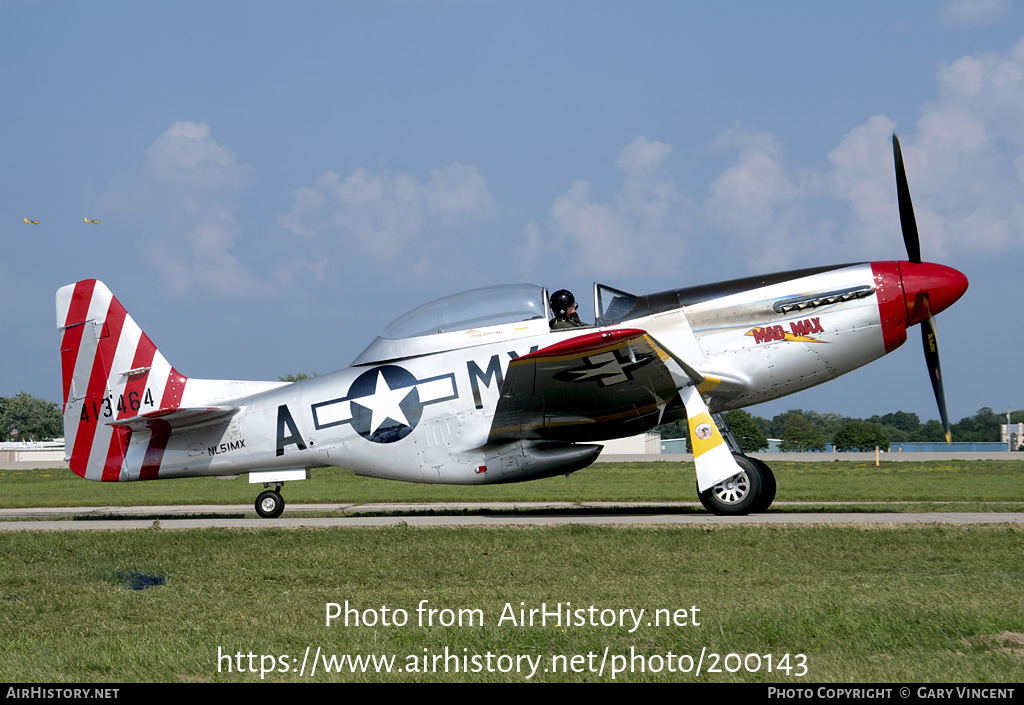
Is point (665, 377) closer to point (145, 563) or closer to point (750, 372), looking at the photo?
point (750, 372)

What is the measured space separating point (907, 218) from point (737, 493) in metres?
4.65

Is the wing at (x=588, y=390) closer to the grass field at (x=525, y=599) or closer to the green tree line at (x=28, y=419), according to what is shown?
the grass field at (x=525, y=599)

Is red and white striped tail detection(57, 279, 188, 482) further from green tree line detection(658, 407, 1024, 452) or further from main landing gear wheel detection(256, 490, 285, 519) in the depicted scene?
green tree line detection(658, 407, 1024, 452)

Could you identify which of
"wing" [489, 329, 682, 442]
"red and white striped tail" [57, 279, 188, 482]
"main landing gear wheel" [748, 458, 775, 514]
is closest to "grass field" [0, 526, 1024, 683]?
"main landing gear wheel" [748, 458, 775, 514]

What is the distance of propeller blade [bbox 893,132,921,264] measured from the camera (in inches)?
500

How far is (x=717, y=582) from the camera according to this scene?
27.5 feet

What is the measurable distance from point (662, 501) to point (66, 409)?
37.6 ft

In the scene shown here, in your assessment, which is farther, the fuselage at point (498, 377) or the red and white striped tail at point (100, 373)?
the red and white striped tail at point (100, 373)

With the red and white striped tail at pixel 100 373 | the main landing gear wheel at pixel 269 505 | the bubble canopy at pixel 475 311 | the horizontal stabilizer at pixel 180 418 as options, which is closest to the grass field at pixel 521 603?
the horizontal stabilizer at pixel 180 418

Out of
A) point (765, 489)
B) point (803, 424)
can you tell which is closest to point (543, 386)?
point (765, 489)

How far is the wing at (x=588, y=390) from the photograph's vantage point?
36.8 feet

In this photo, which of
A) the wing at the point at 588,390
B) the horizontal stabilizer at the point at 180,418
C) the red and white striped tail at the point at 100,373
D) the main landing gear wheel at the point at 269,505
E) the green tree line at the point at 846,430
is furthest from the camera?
the green tree line at the point at 846,430

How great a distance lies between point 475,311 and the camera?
1298cm

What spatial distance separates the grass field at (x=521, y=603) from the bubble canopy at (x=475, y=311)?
3.05 meters
